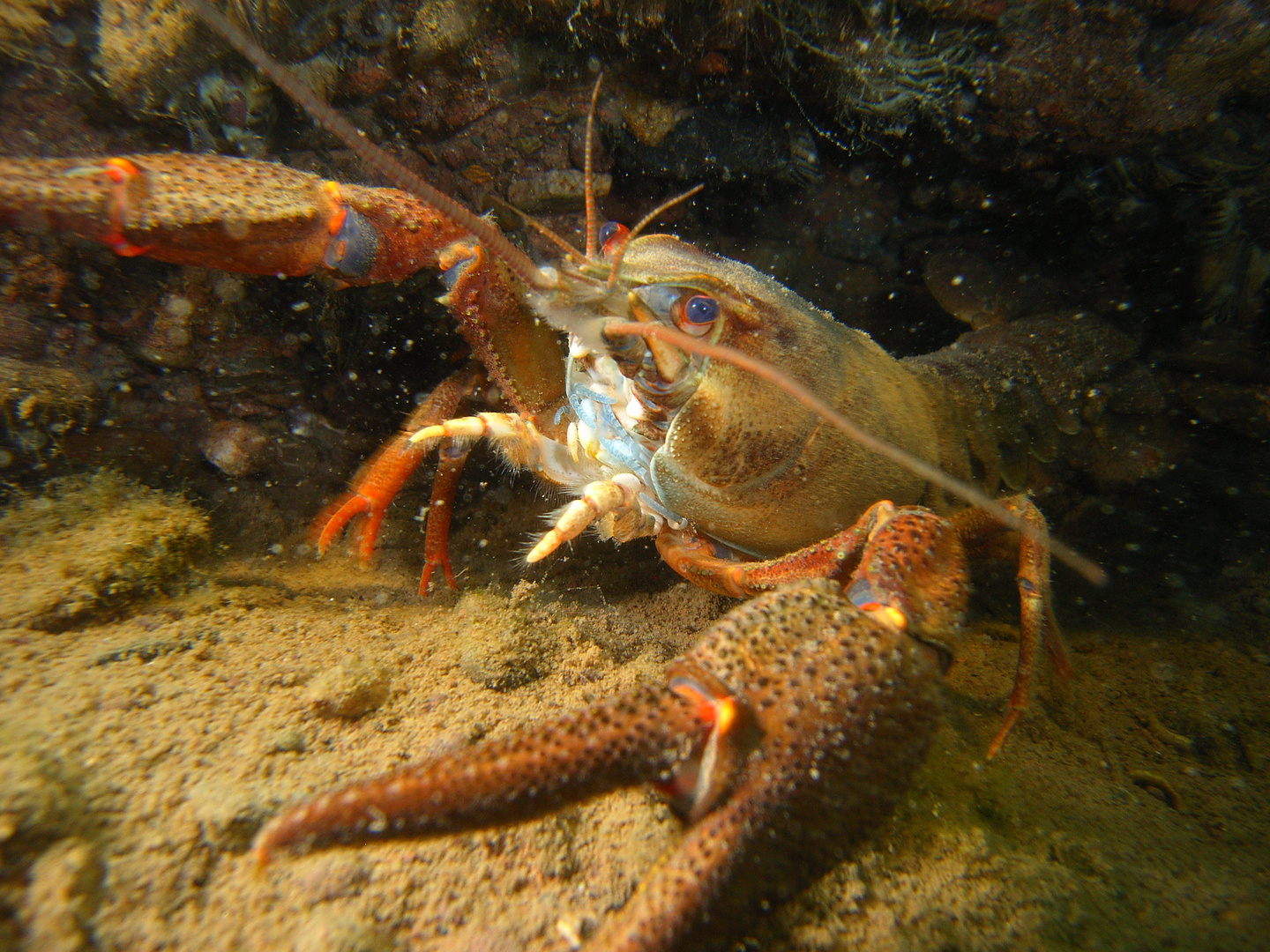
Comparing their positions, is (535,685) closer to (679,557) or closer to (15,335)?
(679,557)

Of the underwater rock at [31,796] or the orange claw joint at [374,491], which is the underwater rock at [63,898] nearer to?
the underwater rock at [31,796]

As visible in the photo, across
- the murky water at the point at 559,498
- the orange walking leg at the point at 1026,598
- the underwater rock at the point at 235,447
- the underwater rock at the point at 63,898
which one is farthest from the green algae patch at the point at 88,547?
the orange walking leg at the point at 1026,598

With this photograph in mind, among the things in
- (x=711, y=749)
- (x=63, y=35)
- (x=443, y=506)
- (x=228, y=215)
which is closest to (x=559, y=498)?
(x=443, y=506)

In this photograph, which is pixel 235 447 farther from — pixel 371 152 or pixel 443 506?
pixel 371 152

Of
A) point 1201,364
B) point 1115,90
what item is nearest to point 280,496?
point 1115,90

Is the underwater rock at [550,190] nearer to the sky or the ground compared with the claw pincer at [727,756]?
nearer to the sky
